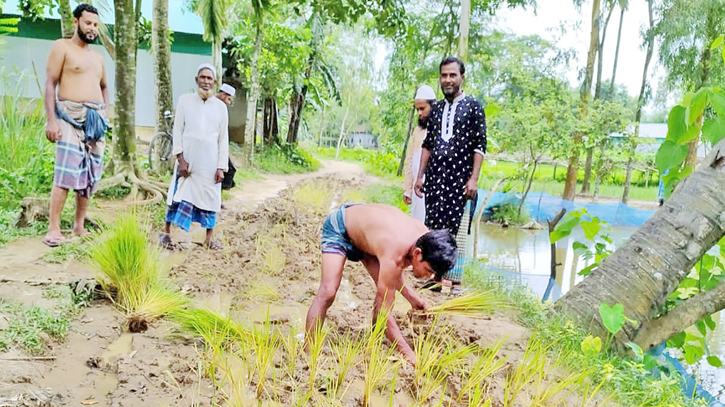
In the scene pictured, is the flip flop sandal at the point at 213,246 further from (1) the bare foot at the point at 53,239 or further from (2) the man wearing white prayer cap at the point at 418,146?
(2) the man wearing white prayer cap at the point at 418,146

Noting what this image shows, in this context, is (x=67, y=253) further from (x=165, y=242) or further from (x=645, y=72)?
(x=645, y=72)

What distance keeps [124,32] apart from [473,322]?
504 cm

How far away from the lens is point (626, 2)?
13.2m

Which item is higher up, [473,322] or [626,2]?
[626,2]

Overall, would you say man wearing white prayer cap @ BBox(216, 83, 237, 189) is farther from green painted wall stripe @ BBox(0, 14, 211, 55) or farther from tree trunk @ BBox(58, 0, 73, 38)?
green painted wall stripe @ BBox(0, 14, 211, 55)

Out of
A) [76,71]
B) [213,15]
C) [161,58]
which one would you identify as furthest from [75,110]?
[213,15]

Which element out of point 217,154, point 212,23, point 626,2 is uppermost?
point 626,2

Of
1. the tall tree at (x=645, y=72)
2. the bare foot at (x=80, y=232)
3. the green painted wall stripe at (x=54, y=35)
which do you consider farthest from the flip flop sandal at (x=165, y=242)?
the tall tree at (x=645, y=72)

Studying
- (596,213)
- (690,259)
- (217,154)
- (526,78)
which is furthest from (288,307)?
(526,78)

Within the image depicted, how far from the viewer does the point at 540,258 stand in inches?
368

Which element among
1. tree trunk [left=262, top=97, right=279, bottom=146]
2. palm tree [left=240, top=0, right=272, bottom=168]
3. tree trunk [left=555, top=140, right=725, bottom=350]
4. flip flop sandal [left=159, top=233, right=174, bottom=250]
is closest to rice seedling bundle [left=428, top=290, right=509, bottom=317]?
tree trunk [left=555, top=140, right=725, bottom=350]

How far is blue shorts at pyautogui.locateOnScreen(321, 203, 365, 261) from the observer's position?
2484 mm

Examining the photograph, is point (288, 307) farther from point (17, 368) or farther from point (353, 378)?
point (17, 368)

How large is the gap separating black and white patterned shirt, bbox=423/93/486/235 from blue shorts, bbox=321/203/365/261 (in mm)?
1141
